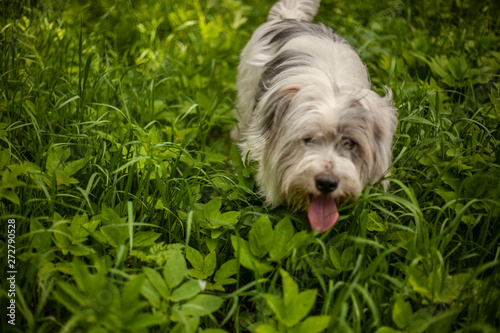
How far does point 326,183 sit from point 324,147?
0.28m

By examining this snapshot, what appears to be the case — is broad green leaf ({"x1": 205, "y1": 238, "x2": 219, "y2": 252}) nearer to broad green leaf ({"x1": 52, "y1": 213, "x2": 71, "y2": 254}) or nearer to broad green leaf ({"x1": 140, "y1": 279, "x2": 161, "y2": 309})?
broad green leaf ({"x1": 140, "y1": 279, "x2": 161, "y2": 309})

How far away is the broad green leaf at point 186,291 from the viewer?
1.94 metres

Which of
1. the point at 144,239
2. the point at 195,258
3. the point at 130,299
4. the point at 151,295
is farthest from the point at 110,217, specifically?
the point at 130,299

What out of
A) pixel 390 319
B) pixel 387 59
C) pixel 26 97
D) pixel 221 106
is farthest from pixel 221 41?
pixel 390 319

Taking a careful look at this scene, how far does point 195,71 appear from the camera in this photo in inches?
176

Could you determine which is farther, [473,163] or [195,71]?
[195,71]

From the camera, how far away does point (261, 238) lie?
2260 millimetres

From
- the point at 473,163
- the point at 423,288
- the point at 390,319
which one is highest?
the point at 473,163

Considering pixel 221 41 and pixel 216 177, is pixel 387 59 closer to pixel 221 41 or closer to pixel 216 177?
pixel 221 41

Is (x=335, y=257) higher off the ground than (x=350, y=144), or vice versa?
(x=350, y=144)

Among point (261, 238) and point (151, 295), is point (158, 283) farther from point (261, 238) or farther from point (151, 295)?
point (261, 238)

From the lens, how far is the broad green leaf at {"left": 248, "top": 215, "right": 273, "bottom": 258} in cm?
226

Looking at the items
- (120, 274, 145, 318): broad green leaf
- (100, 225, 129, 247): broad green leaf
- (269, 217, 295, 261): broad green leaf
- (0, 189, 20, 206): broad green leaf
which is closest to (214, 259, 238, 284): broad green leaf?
(269, 217, 295, 261): broad green leaf

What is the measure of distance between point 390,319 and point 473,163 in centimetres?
139
